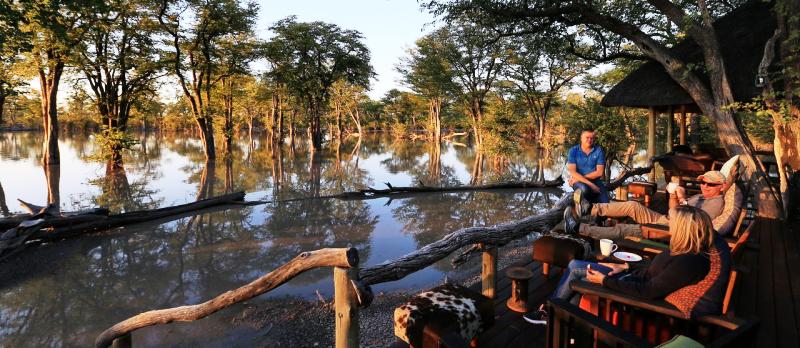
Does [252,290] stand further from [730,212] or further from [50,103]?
[50,103]

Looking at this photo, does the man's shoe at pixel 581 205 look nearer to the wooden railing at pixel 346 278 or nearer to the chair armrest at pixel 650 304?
the wooden railing at pixel 346 278

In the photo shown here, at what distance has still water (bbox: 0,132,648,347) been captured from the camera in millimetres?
6406

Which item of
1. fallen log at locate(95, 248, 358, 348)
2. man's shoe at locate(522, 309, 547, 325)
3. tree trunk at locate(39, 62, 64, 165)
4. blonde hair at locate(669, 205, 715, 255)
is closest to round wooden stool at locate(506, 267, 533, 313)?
man's shoe at locate(522, 309, 547, 325)

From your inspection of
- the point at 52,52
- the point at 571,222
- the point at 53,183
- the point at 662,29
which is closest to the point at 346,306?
the point at 571,222

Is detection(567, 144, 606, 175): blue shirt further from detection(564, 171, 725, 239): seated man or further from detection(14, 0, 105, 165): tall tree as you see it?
detection(14, 0, 105, 165): tall tree

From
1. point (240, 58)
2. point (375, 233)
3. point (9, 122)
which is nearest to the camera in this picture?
point (375, 233)

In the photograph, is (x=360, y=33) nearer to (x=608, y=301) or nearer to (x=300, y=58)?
(x=300, y=58)

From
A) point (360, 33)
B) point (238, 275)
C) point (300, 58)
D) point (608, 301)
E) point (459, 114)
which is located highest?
point (360, 33)

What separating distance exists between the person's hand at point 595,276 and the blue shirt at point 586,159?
391 centimetres

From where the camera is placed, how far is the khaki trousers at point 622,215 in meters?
5.11

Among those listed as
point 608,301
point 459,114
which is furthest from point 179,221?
point 459,114

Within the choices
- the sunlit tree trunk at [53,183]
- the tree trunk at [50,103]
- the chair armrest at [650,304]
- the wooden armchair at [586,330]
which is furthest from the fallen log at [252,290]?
the tree trunk at [50,103]

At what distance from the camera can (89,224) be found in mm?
10242

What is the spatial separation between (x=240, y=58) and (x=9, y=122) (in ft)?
287
